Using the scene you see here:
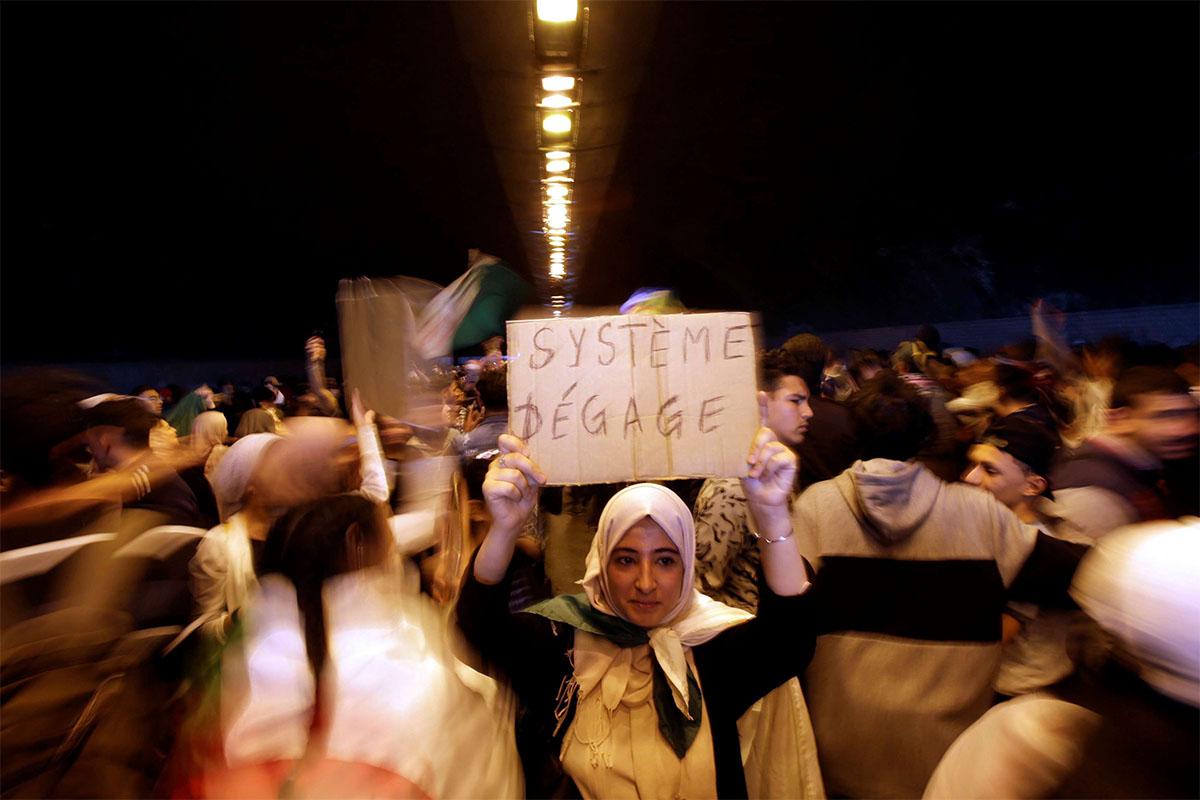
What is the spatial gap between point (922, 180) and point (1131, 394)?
11268mm

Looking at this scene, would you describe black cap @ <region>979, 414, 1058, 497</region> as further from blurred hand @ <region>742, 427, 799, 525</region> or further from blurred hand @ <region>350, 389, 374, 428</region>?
blurred hand @ <region>350, 389, 374, 428</region>

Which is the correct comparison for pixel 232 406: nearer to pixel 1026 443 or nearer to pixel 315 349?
pixel 315 349

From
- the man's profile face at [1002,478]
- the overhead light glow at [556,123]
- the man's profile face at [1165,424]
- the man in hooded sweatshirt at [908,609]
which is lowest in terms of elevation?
the man in hooded sweatshirt at [908,609]

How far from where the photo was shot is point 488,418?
462 cm

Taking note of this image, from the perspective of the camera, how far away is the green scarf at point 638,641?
222 cm

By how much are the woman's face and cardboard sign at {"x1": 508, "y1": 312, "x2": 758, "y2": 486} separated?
1.40 feet

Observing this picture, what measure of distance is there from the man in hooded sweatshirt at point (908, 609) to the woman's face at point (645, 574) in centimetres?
65

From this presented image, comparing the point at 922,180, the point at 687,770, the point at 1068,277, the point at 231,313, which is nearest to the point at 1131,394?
the point at 687,770

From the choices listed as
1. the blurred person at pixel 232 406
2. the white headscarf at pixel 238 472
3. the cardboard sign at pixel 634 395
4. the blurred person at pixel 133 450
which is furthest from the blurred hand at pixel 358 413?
the blurred person at pixel 232 406

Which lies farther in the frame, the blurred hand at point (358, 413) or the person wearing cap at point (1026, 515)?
the blurred hand at point (358, 413)

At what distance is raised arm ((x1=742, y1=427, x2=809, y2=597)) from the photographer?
2.11 meters

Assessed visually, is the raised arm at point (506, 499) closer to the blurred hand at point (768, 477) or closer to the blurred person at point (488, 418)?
the blurred hand at point (768, 477)

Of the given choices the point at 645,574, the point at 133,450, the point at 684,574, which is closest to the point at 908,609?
the point at 684,574

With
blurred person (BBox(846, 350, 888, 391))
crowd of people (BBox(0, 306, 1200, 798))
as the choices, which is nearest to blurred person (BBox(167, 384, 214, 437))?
crowd of people (BBox(0, 306, 1200, 798))
